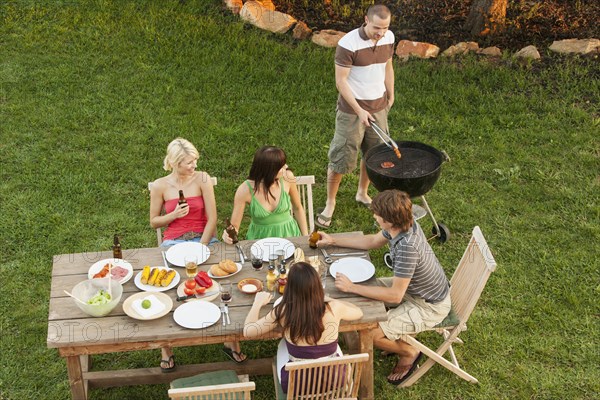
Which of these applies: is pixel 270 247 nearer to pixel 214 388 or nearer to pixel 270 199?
pixel 270 199

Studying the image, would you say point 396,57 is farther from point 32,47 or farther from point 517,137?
point 32,47

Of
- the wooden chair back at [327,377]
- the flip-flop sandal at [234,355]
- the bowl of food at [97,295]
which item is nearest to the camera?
the wooden chair back at [327,377]

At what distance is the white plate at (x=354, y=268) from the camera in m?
4.87

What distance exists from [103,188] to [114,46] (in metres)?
3.18

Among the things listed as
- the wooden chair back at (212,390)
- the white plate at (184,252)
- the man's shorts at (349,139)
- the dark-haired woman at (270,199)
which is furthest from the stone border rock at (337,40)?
the wooden chair back at (212,390)

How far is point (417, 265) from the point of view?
4.90m

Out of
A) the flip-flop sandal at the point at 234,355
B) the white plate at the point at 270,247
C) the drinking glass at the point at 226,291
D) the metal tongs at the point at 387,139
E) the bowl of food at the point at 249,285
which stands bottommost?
the flip-flop sandal at the point at 234,355

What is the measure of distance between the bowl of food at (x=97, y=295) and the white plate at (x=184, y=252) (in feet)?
1.43

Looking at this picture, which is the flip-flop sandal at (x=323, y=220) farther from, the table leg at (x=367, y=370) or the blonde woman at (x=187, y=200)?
the table leg at (x=367, y=370)

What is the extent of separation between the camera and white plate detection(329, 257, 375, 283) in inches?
192

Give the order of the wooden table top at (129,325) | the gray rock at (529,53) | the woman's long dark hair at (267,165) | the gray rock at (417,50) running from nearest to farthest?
the wooden table top at (129,325) → the woman's long dark hair at (267,165) → the gray rock at (529,53) → the gray rock at (417,50)

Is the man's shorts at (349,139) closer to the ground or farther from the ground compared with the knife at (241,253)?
farther from the ground

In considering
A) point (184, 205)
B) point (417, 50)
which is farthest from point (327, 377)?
point (417, 50)

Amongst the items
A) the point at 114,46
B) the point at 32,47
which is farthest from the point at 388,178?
the point at 32,47
